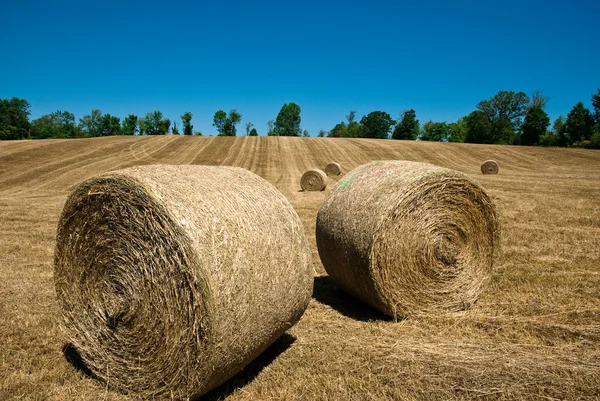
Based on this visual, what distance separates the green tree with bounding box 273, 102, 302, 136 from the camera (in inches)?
3971

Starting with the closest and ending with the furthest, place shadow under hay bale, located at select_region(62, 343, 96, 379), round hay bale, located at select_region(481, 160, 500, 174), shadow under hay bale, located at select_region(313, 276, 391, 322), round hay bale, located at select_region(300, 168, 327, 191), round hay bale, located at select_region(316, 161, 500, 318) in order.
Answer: shadow under hay bale, located at select_region(62, 343, 96, 379), round hay bale, located at select_region(316, 161, 500, 318), shadow under hay bale, located at select_region(313, 276, 391, 322), round hay bale, located at select_region(300, 168, 327, 191), round hay bale, located at select_region(481, 160, 500, 174)

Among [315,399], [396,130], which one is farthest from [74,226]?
[396,130]

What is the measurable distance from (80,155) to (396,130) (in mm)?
64159

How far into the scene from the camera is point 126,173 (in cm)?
348

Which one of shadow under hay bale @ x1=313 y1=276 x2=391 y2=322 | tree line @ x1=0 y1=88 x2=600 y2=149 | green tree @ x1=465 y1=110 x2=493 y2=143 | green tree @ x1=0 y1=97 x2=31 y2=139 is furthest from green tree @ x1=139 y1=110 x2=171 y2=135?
shadow under hay bale @ x1=313 y1=276 x2=391 y2=322

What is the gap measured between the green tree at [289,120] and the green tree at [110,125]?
38.9m

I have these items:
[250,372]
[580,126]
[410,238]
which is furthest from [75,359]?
[580,126]

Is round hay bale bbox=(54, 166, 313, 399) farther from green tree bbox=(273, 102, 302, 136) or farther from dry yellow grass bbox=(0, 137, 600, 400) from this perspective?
green tree bbox=(273, 102, 302, 136)

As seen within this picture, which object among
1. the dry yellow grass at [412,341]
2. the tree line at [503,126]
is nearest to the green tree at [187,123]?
the tree line at [503,126]

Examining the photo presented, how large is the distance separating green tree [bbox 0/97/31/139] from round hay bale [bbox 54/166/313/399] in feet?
285

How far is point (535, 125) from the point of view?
59.1 metres

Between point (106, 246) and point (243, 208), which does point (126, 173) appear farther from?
point (243, 208)

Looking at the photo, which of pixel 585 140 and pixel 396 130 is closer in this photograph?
pixel 585 140

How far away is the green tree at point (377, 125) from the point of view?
91.8 meters
